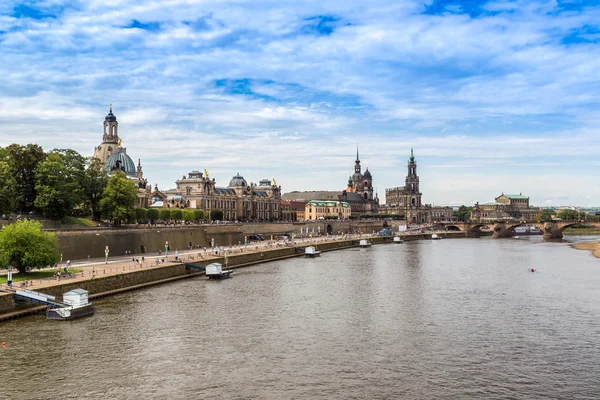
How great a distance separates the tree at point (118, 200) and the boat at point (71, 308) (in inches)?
1741

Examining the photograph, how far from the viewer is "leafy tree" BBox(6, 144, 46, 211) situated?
7169 centimetres

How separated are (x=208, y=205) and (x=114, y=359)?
417ft

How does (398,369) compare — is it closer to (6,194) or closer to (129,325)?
(129,325)

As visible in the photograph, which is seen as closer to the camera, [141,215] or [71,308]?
[71,308]

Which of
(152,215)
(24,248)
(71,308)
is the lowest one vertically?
(71,308)

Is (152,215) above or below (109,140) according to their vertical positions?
below

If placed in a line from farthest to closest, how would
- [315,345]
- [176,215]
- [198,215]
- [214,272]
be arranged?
[198,215]
[176,215]
[214,272]
[315,345]

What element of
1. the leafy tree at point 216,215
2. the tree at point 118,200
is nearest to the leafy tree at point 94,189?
the tree at point 118,200

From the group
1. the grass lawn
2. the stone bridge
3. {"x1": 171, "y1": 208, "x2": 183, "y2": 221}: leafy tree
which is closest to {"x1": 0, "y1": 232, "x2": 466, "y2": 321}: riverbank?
the grass lawn

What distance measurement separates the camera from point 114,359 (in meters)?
29.0

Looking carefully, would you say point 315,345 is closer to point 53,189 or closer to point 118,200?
point 53,189

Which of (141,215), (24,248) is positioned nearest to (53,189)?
(24,248)

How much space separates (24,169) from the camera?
72875 mm

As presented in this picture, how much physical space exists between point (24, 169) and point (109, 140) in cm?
7958
